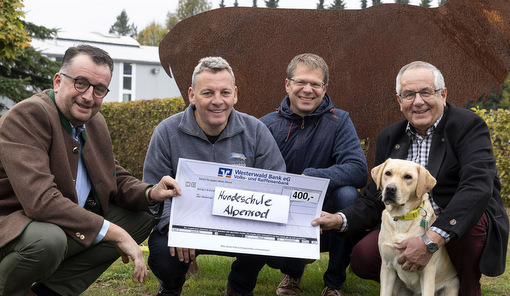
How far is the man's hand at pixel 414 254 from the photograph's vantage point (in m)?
3.41

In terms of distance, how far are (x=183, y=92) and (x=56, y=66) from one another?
12.3 meters

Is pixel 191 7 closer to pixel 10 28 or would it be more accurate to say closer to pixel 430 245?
pixel 10 28

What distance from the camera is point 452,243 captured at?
12.0ft

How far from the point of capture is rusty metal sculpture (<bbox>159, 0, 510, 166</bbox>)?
17.9 ft

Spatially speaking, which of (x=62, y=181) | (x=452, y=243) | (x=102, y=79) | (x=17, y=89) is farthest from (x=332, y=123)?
(x=17, y=89)

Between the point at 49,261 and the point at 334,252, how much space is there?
7.09 ft

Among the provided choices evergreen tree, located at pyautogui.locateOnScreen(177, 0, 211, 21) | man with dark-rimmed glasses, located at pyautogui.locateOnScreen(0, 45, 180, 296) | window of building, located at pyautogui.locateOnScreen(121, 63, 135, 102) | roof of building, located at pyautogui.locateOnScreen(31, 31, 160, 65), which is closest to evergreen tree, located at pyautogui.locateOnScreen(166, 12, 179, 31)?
evergreen tree, located at pyautogui.locateOnScreen(177, 0, 211, 21)

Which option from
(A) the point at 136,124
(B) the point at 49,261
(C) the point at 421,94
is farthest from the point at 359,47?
(A) the point at 136,124

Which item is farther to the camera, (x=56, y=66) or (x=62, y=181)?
(x=56, y=66)

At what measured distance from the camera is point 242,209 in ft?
11.7

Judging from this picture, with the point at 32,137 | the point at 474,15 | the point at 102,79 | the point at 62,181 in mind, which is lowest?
the point at 62,181

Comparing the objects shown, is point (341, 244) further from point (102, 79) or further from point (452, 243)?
point (102, 79)

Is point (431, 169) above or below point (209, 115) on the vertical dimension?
below

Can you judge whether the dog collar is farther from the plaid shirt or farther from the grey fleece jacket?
the grey fleece jacket
